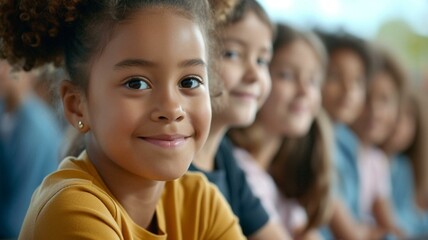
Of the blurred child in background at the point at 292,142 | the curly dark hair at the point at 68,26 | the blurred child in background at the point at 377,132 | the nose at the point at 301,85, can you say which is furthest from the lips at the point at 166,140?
the blurred child in background at the point at 377,132

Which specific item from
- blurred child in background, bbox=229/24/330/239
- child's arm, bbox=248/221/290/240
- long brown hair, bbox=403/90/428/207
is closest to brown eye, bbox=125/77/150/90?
child's arm, bbox=248/221/290/240

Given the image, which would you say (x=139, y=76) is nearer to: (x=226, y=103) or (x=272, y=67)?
(x=226, y=103)

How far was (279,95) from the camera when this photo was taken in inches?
59.1

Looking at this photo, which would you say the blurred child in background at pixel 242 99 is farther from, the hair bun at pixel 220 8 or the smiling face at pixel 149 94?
the smiling face at pixel 149 94

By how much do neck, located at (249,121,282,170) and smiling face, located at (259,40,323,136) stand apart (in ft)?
0.05

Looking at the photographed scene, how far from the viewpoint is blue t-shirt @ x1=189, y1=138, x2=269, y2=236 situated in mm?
1239

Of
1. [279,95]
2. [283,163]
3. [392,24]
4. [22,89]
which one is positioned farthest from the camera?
[392,24]

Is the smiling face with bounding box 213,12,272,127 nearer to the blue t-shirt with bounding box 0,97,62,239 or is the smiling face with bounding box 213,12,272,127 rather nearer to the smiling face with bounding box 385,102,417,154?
the blue t-shirt with bounding box 0,97,62,239

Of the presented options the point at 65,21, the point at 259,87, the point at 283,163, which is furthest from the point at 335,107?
the point at 65,21

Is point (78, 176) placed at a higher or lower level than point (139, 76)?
lower

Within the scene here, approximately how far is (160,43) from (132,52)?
0.03 meters

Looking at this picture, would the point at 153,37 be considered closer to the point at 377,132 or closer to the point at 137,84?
the point at 137,84

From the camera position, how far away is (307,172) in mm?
1642

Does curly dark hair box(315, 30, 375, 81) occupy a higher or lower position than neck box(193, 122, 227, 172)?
lower
